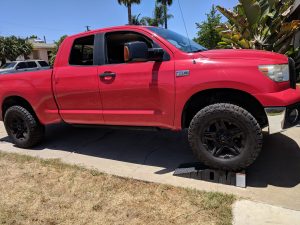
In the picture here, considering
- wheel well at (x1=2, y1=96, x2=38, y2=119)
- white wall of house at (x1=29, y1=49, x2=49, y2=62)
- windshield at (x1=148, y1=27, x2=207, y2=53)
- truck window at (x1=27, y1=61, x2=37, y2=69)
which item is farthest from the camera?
white wall of house at (x1=29, y1=49, x2=49, y2=62)

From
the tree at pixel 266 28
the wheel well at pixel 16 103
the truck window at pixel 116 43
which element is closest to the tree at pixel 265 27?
the tree at pixel 266 28

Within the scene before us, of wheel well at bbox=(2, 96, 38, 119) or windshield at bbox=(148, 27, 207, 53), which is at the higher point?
windshield at bbox=(148, 27, 207, 53)

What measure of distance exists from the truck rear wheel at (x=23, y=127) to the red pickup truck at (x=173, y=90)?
10.4 inches

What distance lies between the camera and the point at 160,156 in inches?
200

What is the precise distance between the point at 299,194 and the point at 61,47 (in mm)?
4003

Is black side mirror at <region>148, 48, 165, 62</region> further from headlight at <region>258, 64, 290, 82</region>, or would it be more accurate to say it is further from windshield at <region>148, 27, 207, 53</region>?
headlight at <region>258, 64, 290, 82</region>

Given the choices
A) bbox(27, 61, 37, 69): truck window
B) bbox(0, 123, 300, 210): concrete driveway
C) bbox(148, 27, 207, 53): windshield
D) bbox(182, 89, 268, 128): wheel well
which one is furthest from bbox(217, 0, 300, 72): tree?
bbox(27, 61, 37, 69): truck window

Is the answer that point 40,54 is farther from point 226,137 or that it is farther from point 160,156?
point 226,137

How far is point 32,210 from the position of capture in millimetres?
3684

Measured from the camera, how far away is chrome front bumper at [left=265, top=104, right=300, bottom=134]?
3668 mm

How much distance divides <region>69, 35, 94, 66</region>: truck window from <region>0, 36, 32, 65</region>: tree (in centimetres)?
3529

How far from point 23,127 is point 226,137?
12.4 feet

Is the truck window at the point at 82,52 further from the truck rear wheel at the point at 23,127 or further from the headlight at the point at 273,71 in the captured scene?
the headlight at the point at 273,71

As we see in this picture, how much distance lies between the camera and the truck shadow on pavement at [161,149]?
422 cm
